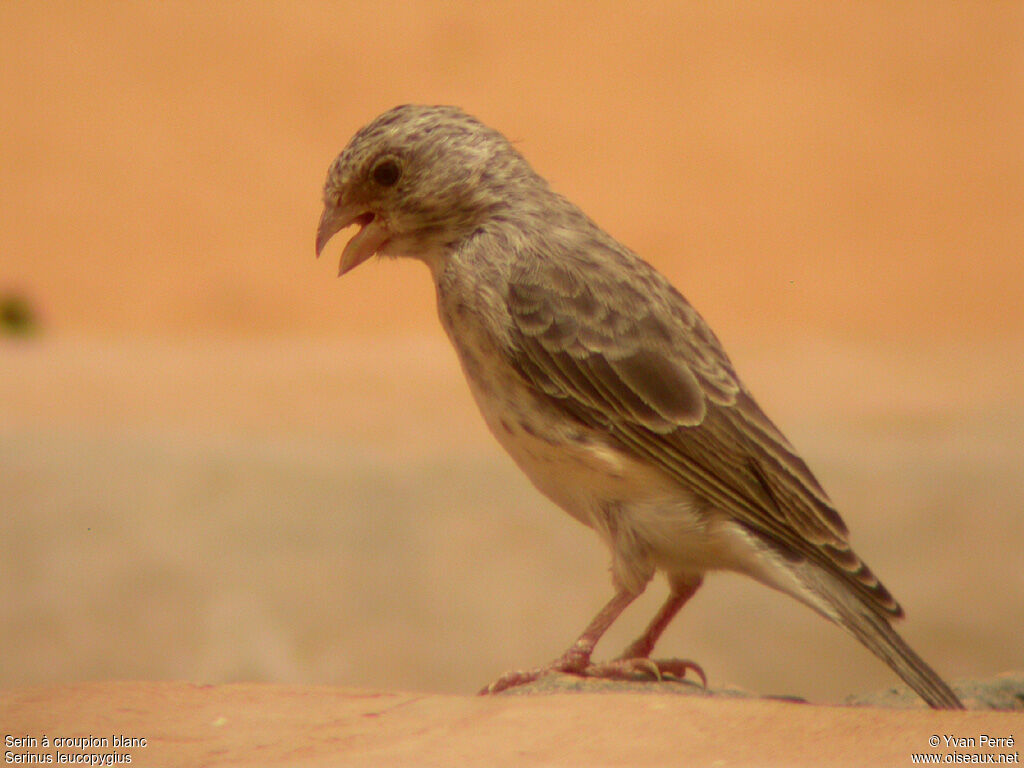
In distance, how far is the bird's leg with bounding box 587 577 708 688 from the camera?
4051mm

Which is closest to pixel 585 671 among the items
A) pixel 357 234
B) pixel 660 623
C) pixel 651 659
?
pixel 651 659

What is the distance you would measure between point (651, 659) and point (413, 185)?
5.60ft

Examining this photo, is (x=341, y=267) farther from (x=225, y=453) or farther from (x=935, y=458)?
(x=935, y=458)

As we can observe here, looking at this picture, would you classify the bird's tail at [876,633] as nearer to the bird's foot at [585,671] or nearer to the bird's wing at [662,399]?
the bird's wing at [662,399]

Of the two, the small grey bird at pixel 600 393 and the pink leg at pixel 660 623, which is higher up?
the small grey bird at pixel 600 393

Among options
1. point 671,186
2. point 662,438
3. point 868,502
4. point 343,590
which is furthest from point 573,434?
point 671,186

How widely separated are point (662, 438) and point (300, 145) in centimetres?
1409

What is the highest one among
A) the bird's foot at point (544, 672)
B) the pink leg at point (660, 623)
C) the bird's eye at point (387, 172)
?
the bird's eye at point (387, 172)

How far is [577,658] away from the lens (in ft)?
13.1

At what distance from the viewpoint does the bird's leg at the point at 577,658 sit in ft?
12.8

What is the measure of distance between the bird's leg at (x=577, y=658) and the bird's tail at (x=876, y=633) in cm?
57

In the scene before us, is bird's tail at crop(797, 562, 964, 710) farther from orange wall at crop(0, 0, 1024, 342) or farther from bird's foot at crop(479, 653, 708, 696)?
orange wall at crop(0, 0, 1024, 342)

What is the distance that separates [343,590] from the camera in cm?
709

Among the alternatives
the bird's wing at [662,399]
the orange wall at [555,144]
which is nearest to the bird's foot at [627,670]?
the bird's wing at [662,399]
